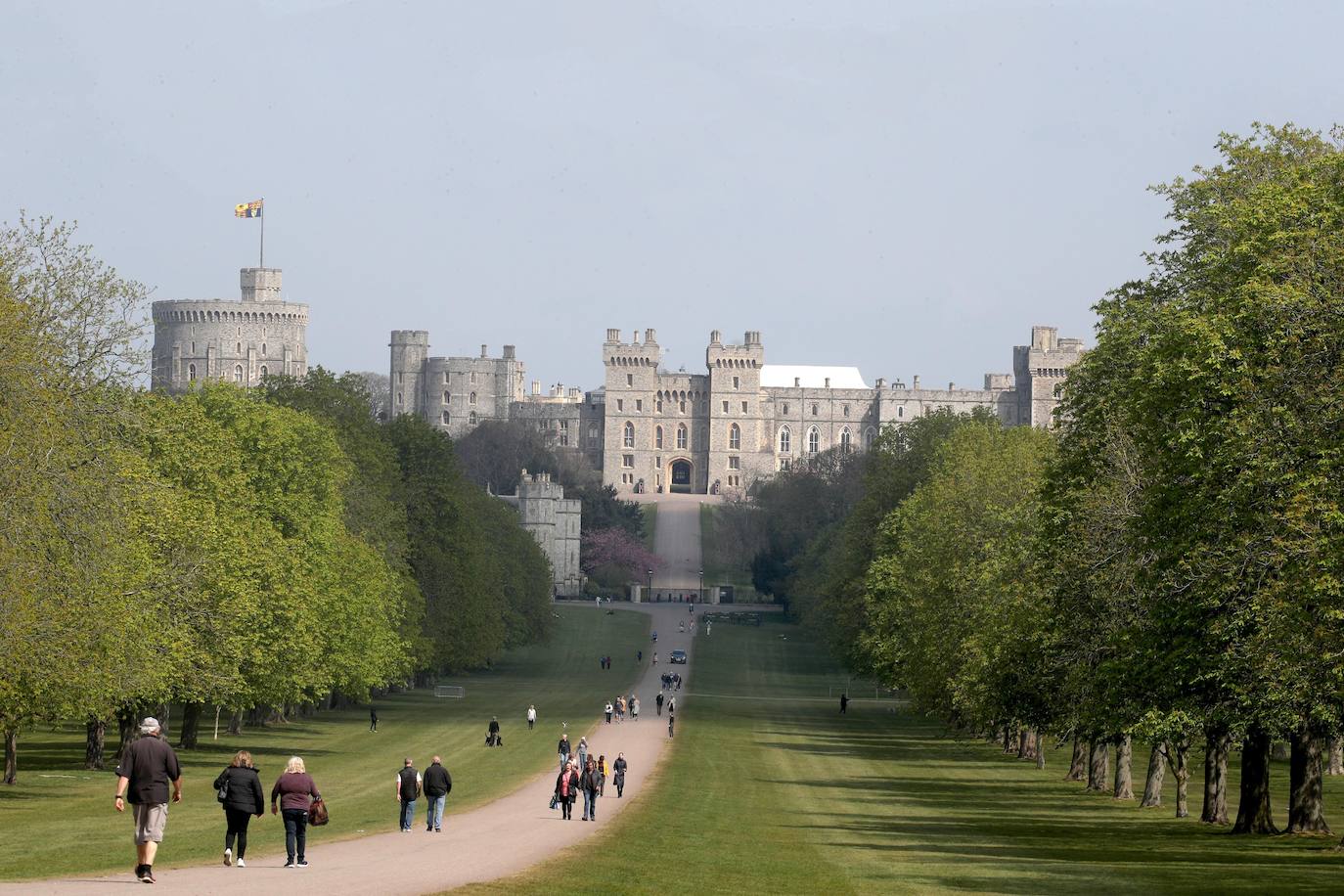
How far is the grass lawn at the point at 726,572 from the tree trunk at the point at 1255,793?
4623 inches

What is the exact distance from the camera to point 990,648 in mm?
42812

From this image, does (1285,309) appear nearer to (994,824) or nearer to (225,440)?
(994,824)

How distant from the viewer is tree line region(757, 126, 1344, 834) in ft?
86.1

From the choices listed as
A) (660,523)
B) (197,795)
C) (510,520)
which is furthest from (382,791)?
(660,523)

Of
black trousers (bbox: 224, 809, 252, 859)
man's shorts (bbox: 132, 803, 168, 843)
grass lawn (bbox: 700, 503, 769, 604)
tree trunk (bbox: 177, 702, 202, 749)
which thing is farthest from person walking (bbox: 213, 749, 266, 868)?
grass lawn (bbox: 700, 503, 769, 604)

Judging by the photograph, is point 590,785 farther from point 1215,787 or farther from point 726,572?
point 726,572

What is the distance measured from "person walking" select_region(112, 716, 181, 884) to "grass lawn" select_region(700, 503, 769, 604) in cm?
13009

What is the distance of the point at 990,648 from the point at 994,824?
9.29 metres

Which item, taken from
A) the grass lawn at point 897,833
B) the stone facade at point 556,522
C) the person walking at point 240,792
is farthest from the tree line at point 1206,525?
the stone facade at point 556,522

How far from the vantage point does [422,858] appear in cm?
2423

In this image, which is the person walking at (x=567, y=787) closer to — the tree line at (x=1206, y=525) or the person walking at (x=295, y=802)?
the tree line at (x=1206, y=525)

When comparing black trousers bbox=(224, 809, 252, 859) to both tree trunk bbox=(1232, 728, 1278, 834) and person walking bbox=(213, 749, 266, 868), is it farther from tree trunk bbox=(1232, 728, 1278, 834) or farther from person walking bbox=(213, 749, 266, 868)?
tree trunk bbox=(1232, 728, 1278, 834)

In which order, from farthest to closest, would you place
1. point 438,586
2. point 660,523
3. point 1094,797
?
point 660,523 → point 438,586 → point 1094,797

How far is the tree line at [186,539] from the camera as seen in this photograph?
31.1 m
